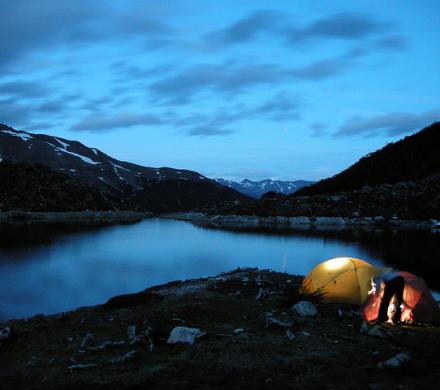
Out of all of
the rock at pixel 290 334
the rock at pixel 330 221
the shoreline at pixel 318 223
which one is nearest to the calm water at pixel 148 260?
the rock at pixel 290 334

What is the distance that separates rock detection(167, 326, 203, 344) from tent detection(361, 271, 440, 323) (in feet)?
22.1

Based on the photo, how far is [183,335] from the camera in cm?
1305

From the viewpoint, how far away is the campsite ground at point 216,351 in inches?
403

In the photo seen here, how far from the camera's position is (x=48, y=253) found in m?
49.2

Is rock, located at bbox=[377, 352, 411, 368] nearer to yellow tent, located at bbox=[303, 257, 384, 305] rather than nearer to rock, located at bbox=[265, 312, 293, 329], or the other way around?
rock, located at bbox=[265, 312, 293, 329]

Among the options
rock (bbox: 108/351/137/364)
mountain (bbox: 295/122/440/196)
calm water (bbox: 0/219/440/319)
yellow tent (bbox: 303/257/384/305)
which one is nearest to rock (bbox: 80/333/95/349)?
rock (bbox: 108/351/137/364)

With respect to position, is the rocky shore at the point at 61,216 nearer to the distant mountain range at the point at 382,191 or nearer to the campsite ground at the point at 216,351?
the distant mountain range at the point at 382,191

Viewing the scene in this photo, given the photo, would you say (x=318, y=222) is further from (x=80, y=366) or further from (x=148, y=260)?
(x=80, y=366)

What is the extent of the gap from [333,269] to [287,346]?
28.4 ft

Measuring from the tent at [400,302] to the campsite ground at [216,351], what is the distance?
2.19 feet

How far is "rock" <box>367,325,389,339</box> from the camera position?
45.2ft

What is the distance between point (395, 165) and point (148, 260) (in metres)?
95.4

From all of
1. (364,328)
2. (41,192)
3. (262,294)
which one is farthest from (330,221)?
(41,192)

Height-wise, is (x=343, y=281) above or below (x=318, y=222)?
below
